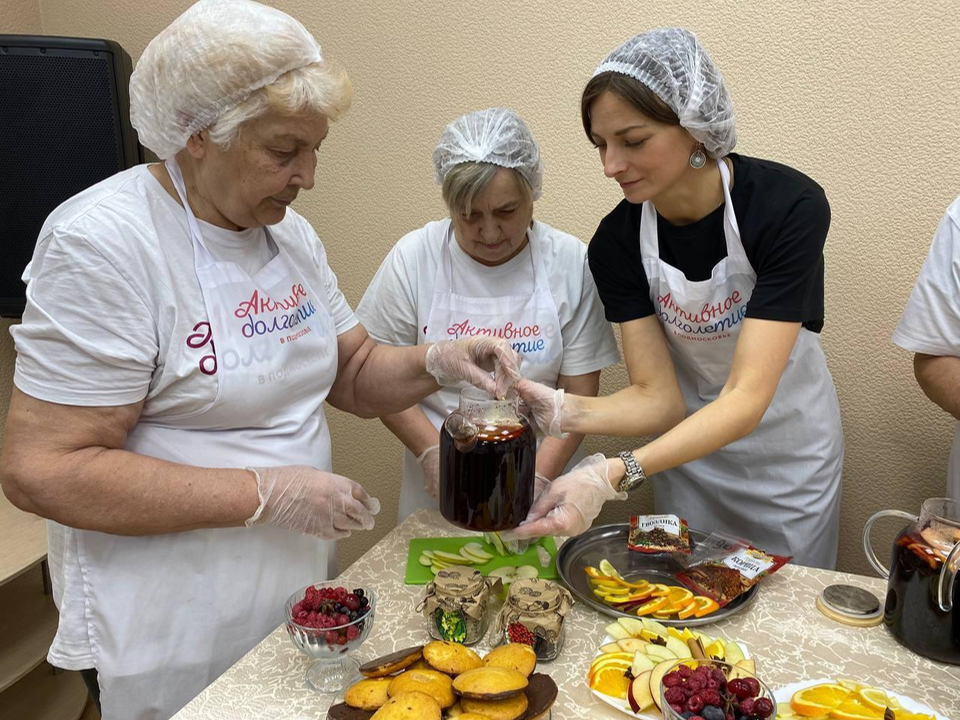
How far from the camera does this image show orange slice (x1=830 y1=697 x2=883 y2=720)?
0.97 m

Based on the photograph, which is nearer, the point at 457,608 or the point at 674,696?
the point at 674,696

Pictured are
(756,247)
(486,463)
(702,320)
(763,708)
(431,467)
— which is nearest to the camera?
(763,708)

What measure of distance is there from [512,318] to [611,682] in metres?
0.97

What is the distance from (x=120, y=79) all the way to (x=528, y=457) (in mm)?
1809

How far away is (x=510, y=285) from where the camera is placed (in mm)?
1889

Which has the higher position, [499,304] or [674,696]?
[499,304]

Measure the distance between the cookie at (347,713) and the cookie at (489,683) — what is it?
0.12 metres

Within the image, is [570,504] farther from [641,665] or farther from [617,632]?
[641,665]

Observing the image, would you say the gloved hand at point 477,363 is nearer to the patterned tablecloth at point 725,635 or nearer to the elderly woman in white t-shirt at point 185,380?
the elderly woman in white t-shirt at point 185,380

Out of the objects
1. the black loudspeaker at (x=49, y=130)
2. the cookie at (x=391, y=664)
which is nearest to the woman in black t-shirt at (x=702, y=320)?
the cookie at (x=391, y=664)

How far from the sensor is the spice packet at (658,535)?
1402mm

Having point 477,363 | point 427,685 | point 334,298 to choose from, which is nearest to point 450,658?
point 427,685

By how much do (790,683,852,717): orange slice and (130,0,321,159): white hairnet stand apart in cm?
116

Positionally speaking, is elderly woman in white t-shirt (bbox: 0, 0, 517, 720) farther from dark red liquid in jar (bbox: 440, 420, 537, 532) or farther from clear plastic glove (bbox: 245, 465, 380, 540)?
dark red liquid in jar (bbox: 440, 420, 537, 532)
